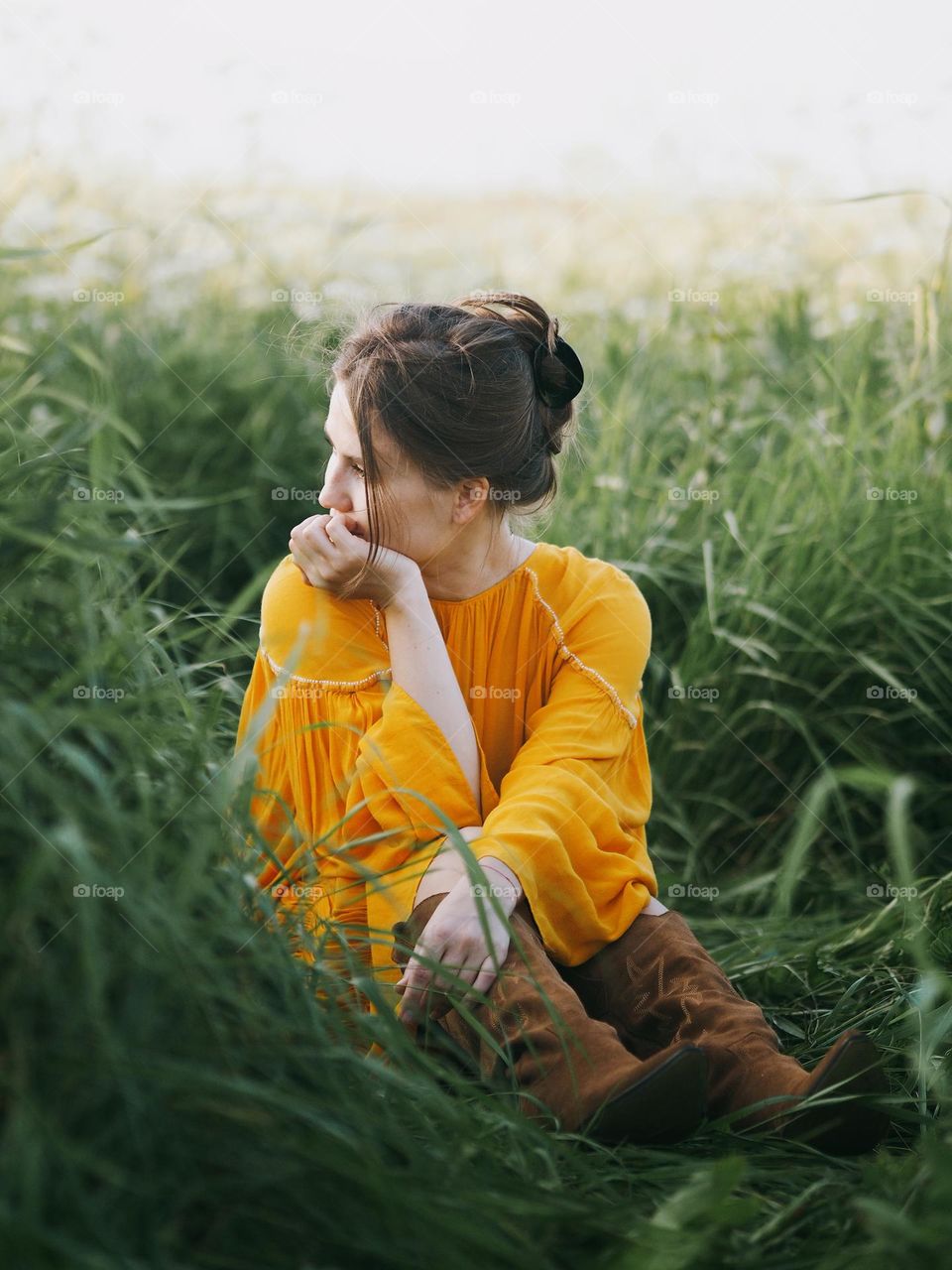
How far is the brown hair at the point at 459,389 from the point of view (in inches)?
82.0

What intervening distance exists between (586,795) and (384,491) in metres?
0.55

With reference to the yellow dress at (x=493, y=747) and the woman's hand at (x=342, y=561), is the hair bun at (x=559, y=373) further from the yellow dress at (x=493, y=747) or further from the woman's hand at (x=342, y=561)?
the woman's hand at (x=342, y=561)

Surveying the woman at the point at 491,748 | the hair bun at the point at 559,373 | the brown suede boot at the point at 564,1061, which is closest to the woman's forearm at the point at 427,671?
the woman at the point at 491,748

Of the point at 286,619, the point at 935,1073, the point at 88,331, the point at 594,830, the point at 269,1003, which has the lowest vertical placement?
the point at 935,1073

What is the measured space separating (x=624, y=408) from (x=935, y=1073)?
1.94 metres

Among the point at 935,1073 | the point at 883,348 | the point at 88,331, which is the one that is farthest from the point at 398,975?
the point at 88,331

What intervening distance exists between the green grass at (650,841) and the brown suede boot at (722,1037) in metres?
0.05

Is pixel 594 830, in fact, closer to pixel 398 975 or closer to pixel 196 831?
pixel 398 975

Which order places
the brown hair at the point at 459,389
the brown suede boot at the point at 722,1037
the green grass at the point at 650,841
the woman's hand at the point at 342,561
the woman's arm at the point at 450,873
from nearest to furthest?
the green grass at the point at 650,841 → the brown suede boot at the point at 722,1037 → the woman's arm at the point at 450,873 → the woman's hand at the point at 342,561 → the brown hair at the point at 459,389

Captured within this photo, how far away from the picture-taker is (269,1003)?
1.33 meters

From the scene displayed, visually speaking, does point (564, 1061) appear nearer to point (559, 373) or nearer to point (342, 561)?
point (342, 561)

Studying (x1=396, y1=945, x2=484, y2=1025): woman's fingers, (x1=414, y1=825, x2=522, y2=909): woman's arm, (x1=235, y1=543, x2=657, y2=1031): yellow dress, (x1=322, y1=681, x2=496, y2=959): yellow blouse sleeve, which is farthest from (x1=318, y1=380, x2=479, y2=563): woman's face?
(x1=396, y1=945, x2=484, y2=1025): woman's fingers

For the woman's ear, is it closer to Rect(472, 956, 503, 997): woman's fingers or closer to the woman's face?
the woman's face

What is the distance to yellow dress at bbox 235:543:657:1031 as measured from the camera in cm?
189
